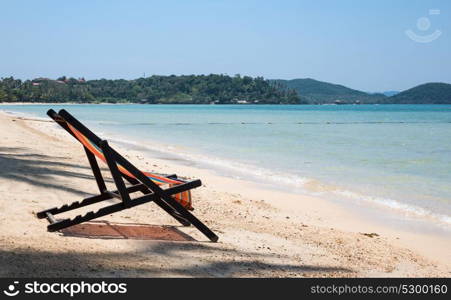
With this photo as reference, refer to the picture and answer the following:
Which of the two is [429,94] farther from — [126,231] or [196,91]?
[126,231]

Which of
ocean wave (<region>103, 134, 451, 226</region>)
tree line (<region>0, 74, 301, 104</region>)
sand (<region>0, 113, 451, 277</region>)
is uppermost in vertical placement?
tree line (<region>0, 74, 301, 104</region>)

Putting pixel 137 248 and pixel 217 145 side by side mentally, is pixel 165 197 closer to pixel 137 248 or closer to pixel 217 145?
pixel 137 248

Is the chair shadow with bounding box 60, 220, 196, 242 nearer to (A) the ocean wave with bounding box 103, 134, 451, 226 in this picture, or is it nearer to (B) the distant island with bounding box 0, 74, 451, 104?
(A) the ocean wave with bounding box 103, 134, 451, 226

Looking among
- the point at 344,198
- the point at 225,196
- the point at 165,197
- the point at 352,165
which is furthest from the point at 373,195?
the point at 165,197

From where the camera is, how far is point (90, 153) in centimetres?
536

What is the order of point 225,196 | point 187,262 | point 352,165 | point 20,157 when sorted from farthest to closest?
point 352,165 → point 20,157 → point 225,196 → point 187,262

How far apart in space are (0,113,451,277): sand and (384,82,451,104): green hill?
175 meters

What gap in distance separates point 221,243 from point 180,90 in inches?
6922

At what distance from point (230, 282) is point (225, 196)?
4.33 meters

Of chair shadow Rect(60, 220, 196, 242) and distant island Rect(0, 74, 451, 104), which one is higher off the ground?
distant island Rect(0, 74, 451, 104)

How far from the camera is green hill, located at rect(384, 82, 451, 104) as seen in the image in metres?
170

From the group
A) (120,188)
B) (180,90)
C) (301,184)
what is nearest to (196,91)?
(180,90)

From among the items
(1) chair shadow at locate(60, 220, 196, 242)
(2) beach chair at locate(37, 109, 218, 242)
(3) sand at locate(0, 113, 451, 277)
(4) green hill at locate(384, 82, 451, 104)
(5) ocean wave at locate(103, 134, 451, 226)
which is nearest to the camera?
(3) sand at locate(0, 113, 451, 277)

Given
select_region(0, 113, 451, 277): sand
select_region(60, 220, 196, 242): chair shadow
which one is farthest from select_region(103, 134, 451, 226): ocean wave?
select_region(60, 220, 196, 242): chair shadow
